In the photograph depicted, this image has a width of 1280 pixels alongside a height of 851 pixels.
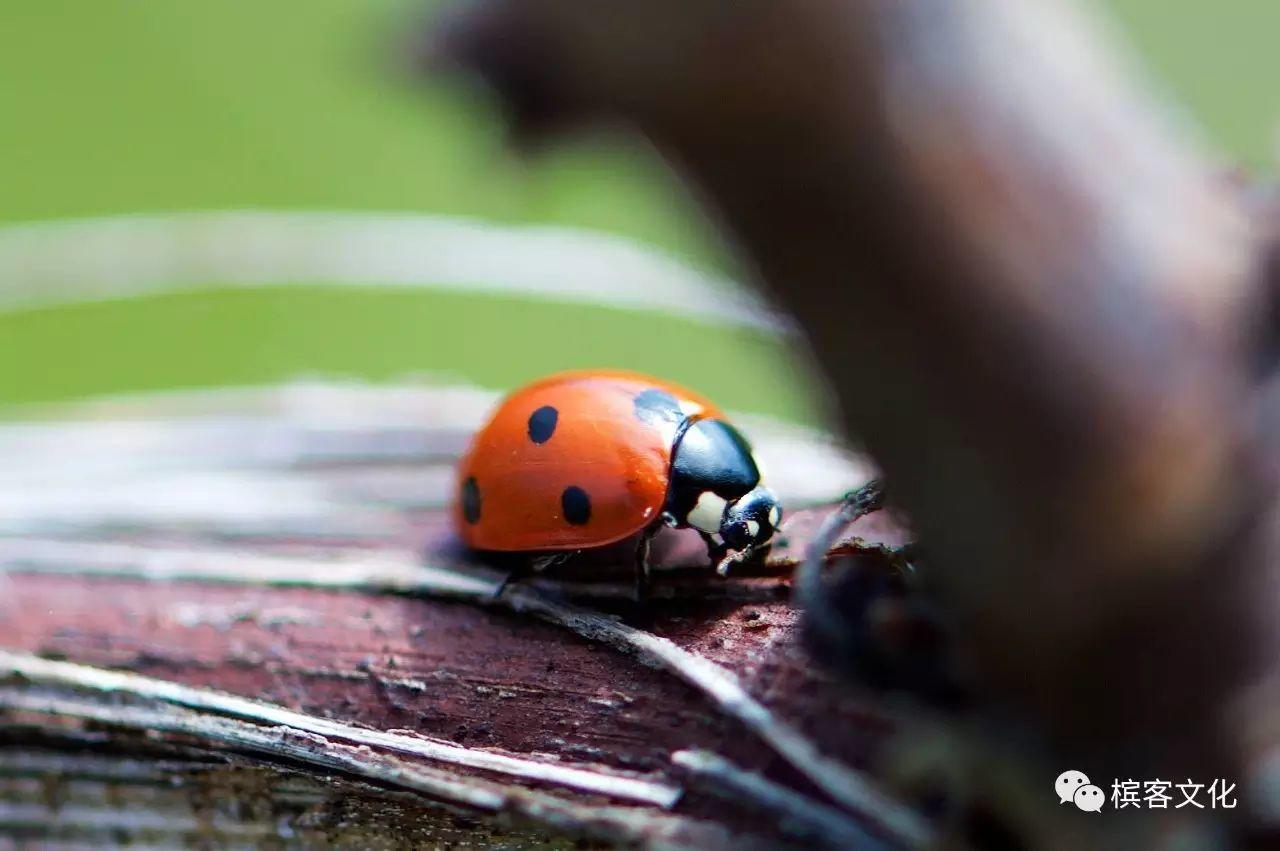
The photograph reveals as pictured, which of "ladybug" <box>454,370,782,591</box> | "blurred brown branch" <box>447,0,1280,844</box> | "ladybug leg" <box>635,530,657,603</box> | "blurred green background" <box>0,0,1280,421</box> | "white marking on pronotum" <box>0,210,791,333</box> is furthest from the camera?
"blurred green background" <box>0,0,1280,421</box>

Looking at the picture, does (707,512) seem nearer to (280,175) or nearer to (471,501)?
(471,501)

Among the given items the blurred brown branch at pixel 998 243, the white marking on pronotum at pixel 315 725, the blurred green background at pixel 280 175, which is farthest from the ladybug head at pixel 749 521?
the blurred green background at pixel 280 175

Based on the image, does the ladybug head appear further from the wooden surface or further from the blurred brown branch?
the blurred brown branch

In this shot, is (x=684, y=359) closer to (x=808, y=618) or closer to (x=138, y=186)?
(x=138, y=186)

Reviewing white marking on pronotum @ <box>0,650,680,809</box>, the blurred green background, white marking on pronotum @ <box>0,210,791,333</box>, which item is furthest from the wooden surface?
the blurred green background

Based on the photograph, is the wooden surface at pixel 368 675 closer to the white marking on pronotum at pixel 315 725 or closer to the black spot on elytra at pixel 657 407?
the white marking on pronotum at pixel 315 725
